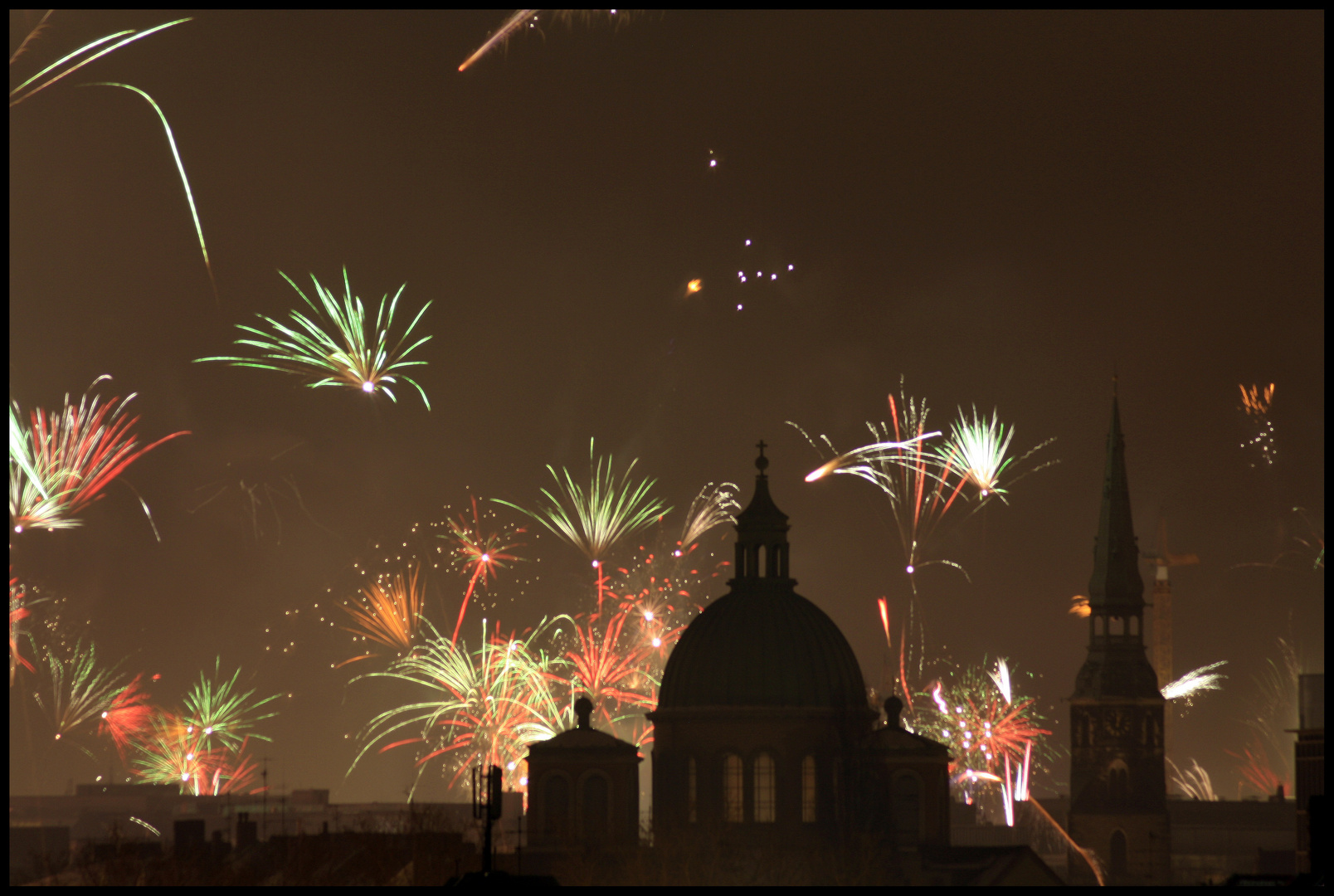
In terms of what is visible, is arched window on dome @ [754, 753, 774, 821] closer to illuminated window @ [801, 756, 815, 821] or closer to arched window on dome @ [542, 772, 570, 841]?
illuminated window @ [801, 756, 815, 821]

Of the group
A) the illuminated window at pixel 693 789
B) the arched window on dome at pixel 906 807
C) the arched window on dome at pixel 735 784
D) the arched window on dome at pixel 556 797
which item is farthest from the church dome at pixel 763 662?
the arched window on dome at pixel 556 797

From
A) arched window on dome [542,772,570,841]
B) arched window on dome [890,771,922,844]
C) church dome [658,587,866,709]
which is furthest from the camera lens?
church dome [658,587,866,709]

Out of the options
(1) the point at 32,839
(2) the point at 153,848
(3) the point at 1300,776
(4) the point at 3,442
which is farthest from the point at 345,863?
(3) the point at 1300,776

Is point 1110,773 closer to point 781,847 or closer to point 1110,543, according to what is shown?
point 1110,543

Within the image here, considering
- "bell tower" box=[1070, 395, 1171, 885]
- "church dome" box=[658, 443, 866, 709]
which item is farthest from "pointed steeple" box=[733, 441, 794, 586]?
"bell tower" box=[1070, 395, 1171, 885]

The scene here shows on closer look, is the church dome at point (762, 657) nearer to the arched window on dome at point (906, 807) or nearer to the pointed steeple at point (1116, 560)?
the arched window on dome at point (906, 807)
